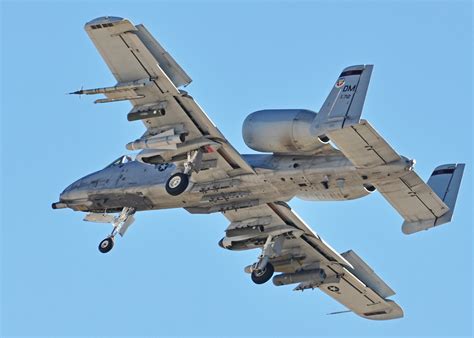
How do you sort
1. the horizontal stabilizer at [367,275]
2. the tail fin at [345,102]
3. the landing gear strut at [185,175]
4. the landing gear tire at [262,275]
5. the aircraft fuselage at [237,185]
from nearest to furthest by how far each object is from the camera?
1. the tail fin at [345,102]
2. the aircraft fuselage at [237,185]
3. the landing gear strut at [185,175]
4. the landing gear tire at [262,275]
5. the horizontal stabilizer at [367,275]

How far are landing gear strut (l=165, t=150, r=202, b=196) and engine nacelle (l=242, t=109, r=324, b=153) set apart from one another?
205 centimetres

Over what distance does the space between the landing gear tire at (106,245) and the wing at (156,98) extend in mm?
5160

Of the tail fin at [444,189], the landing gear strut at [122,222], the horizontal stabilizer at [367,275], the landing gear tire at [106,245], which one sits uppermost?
the landing gear strut at [122,222]

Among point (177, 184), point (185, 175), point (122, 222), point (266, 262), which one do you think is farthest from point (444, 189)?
point (122, 222)

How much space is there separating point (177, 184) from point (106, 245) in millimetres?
5751

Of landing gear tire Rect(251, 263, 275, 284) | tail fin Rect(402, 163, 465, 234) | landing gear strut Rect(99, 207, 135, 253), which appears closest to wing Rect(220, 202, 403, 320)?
landing gear tire Rect(251, 263, 275, 284)

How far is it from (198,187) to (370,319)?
1141 centimetres

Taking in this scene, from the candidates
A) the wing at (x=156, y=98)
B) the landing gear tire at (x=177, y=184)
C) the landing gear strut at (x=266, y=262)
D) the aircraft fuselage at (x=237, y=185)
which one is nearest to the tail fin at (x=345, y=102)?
the aircraft fuselage at (x=237, y=185)

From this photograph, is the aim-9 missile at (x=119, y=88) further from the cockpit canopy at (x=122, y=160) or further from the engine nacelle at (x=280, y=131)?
the cockpit canopy at (x=122, y=160)

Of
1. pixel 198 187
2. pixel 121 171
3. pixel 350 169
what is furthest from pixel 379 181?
pixel 121 171

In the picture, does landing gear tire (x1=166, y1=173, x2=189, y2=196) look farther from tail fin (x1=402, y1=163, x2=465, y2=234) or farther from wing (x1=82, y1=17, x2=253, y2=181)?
tail fin (x1=402, y1=163, x2=465, y2=234)

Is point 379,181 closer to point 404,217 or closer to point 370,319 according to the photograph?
point 404,217

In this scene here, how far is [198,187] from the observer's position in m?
56.5

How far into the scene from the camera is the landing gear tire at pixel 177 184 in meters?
54.6
